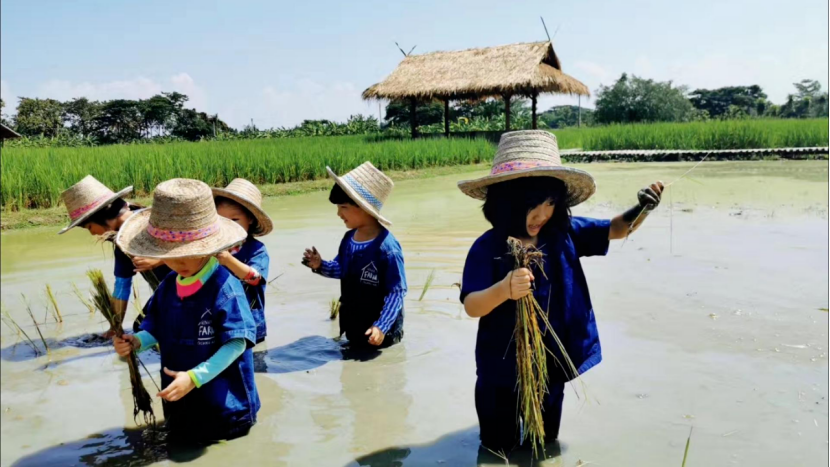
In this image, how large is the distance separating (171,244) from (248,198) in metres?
1.26

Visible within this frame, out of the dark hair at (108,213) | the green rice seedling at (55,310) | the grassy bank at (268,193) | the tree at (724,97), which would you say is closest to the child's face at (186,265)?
the dark hair at (108,213)

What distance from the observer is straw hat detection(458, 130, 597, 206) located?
7.52 ft

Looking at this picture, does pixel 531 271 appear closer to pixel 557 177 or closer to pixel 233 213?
pixel 557 177

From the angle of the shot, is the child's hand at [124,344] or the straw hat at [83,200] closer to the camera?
the child's hand at [124,344]

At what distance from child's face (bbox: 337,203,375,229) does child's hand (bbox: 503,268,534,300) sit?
1659 millimetres

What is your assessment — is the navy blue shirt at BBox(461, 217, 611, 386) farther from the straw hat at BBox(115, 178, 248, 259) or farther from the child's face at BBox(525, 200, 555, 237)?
the straw hat at BBox(115, 178, 248, 259)

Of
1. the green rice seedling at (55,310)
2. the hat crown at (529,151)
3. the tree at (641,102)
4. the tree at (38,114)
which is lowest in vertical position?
the green rice seedling at (55,310)

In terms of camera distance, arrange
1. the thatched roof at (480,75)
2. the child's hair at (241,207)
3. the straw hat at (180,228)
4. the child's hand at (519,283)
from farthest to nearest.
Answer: the thatched roof at (480,75)
the child's hair at (241,207)
the straw hat at (180,228)
the child's hand at (519,283)

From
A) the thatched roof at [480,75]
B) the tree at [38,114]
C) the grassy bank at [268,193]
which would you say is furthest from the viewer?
the thatched roof at [480,75]

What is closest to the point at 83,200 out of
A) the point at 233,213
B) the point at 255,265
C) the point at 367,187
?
the point at 233,213

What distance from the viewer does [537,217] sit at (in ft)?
7.71

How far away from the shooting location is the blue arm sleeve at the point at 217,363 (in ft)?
7.75

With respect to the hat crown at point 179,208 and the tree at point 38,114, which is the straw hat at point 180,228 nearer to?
the hat crown at point 179,208

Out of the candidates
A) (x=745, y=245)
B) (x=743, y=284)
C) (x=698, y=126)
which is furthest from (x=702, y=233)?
(x=698, y=126)
